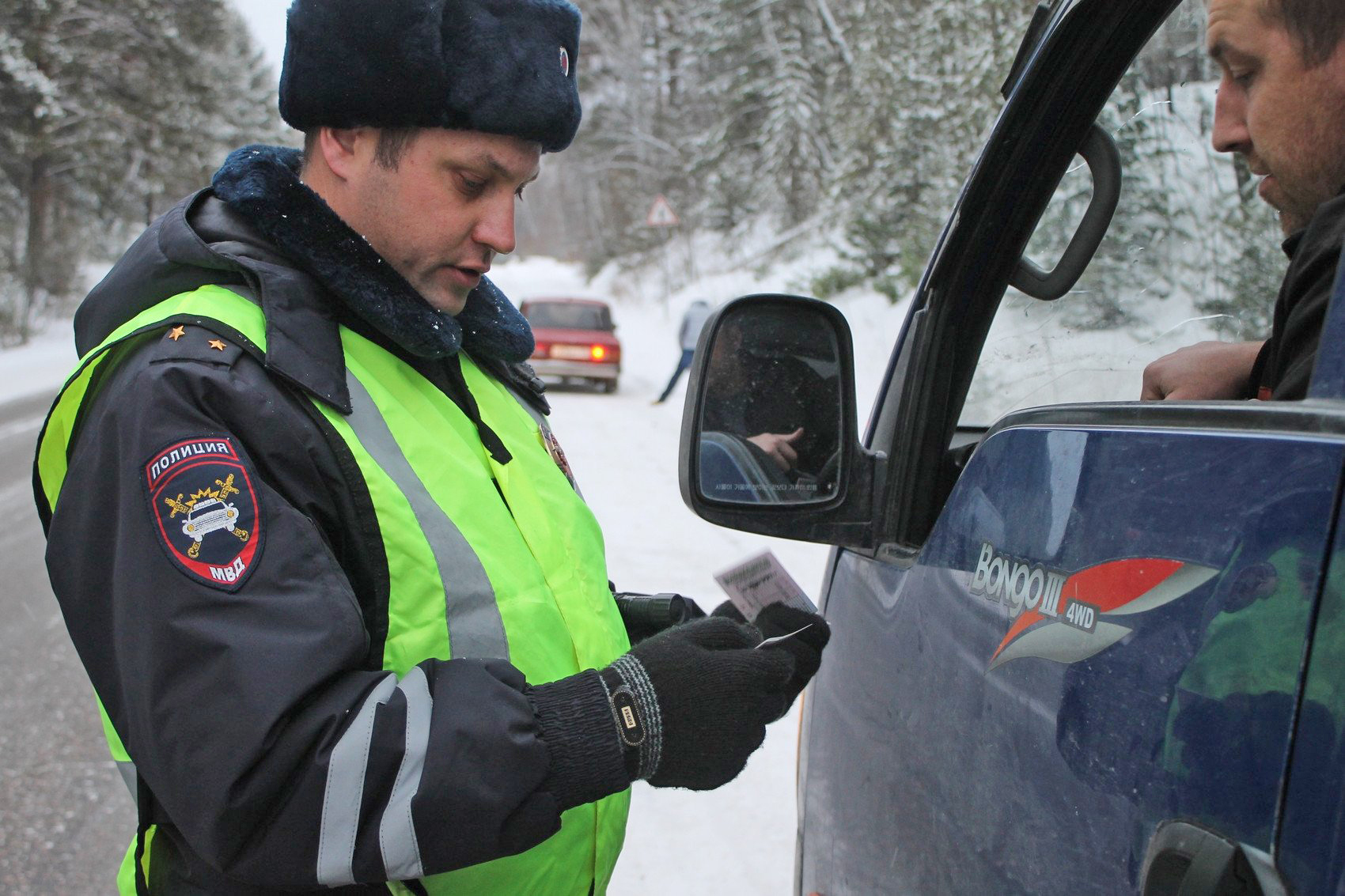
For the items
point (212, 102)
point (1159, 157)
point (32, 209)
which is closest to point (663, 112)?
point (212, 102)

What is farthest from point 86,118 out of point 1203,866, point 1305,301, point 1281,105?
point 1203,866

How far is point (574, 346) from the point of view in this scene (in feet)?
55.5

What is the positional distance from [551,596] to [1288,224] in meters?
1.07

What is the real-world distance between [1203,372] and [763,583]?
0.76 m

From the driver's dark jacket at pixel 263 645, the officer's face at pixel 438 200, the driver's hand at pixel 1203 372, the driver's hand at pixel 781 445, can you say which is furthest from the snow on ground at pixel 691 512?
the driver's dark jacket at pixel 263 645

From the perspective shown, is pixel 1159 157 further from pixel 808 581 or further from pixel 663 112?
pixel 663 112

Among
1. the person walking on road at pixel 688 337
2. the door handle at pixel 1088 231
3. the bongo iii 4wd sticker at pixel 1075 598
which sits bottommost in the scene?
the person walking on road at pixel 688 337

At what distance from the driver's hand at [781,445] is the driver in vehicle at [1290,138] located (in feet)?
2.09

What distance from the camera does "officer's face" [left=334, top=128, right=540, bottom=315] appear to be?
1.54m

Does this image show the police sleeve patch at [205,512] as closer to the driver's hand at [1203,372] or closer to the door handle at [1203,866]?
the door handle at [1203,866]

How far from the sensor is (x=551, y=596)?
1.55 m

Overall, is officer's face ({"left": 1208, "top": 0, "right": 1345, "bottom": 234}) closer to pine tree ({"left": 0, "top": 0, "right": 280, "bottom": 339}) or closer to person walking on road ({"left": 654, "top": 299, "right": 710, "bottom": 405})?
person walking on road ({"left": 654, "top": 299, "right": 710, "bottom": 405})

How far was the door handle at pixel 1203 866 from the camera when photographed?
838 millimetres

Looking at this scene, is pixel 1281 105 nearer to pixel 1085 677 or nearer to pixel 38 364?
pixel 1085 677
